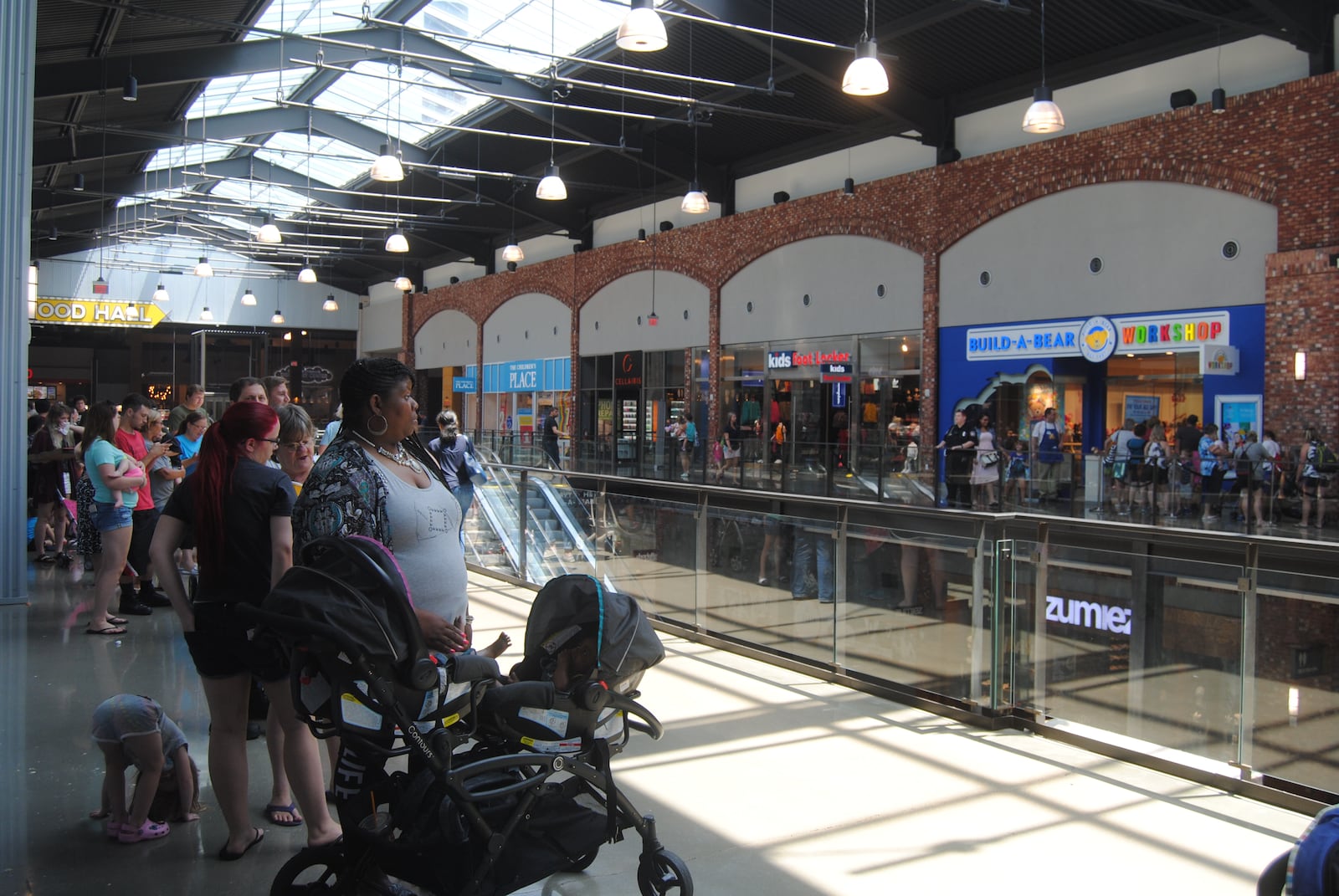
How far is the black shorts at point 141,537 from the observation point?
26.6ft

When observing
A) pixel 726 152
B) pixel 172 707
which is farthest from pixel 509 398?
pixel 172 707

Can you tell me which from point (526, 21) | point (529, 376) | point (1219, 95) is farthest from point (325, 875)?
point (529, 376)

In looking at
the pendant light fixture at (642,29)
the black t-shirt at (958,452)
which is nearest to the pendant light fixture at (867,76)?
the pendant light fixture at (642,29)

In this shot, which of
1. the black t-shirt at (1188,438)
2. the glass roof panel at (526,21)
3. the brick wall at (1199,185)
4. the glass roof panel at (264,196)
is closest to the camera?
the brick wall at (1199,185)

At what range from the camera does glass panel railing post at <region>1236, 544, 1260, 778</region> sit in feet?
15.2

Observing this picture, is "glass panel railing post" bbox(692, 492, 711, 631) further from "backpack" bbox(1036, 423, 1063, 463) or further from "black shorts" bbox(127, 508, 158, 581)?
"backpack" bbox(1036, 423, 1063, 463)

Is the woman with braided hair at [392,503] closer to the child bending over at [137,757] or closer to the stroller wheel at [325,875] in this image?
the stroller wheel at [325,875]

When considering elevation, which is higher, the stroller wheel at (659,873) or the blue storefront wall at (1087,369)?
the blue storefront wall at (1087,369)

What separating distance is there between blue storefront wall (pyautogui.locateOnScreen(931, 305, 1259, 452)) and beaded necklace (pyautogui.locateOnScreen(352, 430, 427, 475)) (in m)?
13.1

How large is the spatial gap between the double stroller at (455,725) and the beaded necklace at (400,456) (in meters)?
0.41

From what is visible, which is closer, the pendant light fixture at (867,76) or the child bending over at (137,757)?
the child bending over at (137,757)

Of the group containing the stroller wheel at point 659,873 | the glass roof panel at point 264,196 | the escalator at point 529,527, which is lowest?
the stroller wheel at point 659,873

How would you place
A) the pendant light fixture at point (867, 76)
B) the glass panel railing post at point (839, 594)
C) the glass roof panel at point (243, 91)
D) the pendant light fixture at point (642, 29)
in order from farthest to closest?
1. the glass roof panel at point (243, 91)
2. the pendant light fixture at point (867, 76)
3. the pendant light fixture at point (642, 29)
4. the glass panel railing post at point (839, 594)

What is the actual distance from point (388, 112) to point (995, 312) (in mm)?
14011
